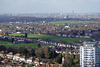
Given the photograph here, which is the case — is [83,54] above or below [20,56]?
above

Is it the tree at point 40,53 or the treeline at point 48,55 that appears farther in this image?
the tree at point 40,53

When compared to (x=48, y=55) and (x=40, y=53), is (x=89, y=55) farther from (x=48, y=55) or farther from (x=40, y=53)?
(x=40, y=53)

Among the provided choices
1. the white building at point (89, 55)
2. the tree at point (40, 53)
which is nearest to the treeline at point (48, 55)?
the tree at point (40, 53)

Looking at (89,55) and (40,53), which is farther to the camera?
(40,53)

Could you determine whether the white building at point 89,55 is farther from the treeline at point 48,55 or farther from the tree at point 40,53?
the tree at point 40,53


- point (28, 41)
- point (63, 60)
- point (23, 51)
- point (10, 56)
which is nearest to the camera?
point (63, 60)

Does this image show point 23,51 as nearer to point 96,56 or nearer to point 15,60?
point 15,60

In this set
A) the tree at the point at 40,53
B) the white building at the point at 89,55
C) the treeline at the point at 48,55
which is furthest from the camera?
the tree at the point at 40,53

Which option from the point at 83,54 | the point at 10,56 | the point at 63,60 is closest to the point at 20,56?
the point at 10,56

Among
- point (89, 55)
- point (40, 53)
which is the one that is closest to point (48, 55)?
point (40, 53)

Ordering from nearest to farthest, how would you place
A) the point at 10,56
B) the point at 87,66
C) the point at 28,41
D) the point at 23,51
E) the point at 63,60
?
the point at 87,66, the point at 63,60, the point at 10,56, the point at 23,51, the point at 28,41

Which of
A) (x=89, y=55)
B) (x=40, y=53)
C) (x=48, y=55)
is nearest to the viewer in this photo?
(x=89, y=55)
